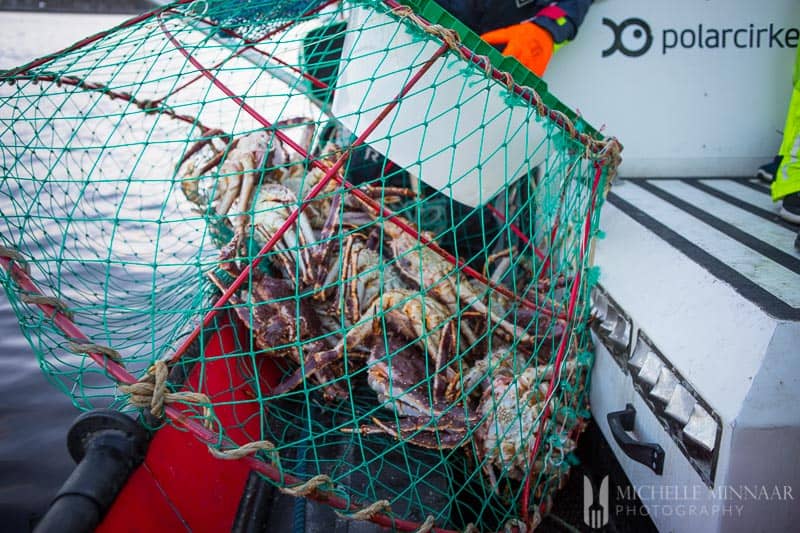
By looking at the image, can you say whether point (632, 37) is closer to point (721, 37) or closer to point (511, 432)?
point (721, 37)

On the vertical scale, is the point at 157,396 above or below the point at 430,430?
above

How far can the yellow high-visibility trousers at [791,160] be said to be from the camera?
6.11ft

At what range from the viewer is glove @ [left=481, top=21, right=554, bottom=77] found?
2186 mm

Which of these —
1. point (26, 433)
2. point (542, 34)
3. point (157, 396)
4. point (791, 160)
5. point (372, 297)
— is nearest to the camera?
point (157, 396)

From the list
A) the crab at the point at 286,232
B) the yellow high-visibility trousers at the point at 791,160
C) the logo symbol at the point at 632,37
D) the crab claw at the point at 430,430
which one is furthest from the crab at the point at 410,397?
the logo symbol at the point at 632,37

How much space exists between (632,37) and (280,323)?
187 cm

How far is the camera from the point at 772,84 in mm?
2402

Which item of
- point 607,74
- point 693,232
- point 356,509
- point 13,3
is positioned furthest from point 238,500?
point 13,3

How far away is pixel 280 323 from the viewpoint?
2.08 meters

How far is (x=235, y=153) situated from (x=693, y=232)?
2.10 metres

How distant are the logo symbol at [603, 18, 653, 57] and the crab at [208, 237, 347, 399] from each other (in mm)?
1701

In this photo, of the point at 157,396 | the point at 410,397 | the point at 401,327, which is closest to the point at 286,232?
the point at 401,327

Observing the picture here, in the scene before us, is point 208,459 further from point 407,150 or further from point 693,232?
point 693,232

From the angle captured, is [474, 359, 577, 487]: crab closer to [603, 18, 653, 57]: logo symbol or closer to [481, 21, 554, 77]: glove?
[481, 21, 554, 77]: glove
